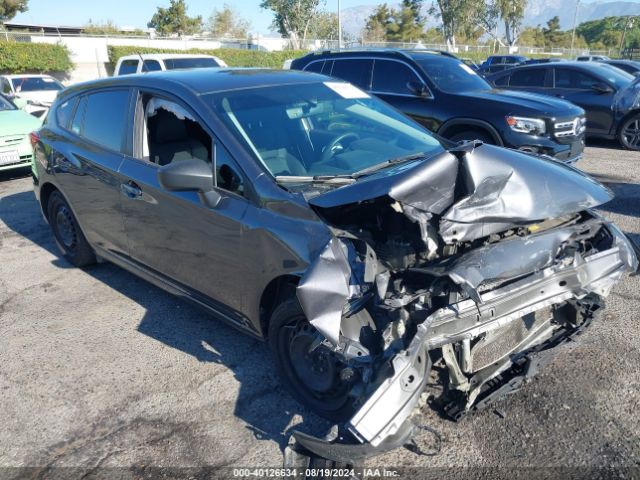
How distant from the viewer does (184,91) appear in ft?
12.0

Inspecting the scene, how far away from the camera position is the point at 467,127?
7883 millimetres

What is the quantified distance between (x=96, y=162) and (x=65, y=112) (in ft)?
3.61

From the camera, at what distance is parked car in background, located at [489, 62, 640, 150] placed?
1025 cm

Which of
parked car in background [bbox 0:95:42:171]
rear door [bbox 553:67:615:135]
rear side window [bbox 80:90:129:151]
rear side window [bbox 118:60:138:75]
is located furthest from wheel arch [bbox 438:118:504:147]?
rear side window [bbox 118:60:138:75]

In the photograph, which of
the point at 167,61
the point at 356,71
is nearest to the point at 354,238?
the point at 356,71

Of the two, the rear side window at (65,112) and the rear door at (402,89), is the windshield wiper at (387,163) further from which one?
the rear door at (402,89)

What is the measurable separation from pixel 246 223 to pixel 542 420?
6.45 feet

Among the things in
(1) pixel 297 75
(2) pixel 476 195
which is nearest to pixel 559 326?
(2) pixel 476 195

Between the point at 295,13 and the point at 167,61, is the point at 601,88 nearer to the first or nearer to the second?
the point at 167,61

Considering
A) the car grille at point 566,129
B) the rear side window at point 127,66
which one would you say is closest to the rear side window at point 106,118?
the car grille at point 566,129

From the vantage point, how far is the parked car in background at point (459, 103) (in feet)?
24.5

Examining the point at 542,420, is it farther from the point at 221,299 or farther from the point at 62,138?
the point at 62,138

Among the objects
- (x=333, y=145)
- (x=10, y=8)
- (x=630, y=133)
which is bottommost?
(x=630, y=133)

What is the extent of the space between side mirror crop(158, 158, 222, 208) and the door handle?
88cm
